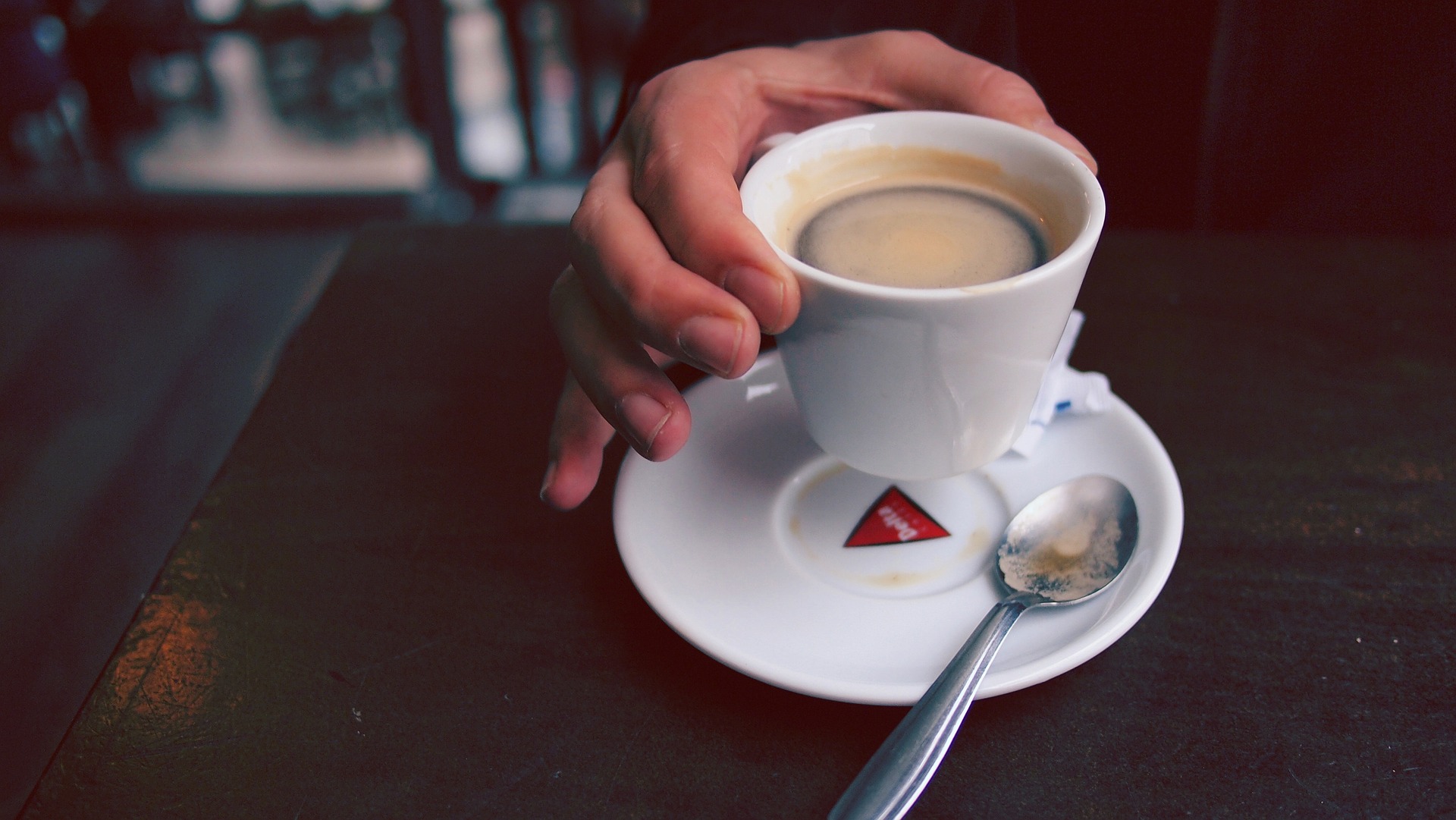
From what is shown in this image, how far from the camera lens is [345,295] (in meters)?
1.10

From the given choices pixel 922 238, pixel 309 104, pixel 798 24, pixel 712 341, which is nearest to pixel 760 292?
pixel 712 341

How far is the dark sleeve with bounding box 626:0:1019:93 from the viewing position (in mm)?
1158

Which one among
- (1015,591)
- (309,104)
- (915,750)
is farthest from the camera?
(309,104)

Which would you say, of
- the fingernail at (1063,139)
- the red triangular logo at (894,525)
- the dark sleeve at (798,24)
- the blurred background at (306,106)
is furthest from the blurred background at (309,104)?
the red triangular logo at (894,525)

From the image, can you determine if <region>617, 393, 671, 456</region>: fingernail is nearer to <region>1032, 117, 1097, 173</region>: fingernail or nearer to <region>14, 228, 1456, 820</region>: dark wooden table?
<region>14, 228, 1456, 820</region>: dark wooden table

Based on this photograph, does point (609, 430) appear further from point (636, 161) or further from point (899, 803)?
point (899, 803)

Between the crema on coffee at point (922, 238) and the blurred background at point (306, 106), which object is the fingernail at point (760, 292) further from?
the blurred background at point (306, 106)

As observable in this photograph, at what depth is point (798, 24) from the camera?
120cm

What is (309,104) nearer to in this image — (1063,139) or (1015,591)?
(1063,139)

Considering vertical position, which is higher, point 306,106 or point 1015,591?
point 1015,591

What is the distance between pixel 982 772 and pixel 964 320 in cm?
28

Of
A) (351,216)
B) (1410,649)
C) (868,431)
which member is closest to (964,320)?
(868,431)

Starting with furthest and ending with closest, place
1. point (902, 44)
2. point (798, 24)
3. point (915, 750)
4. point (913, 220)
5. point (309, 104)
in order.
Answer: point (309, 104), point (798, 24), point (902, 44), point (913, 220), point (915, 750)

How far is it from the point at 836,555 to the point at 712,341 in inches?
8.4
